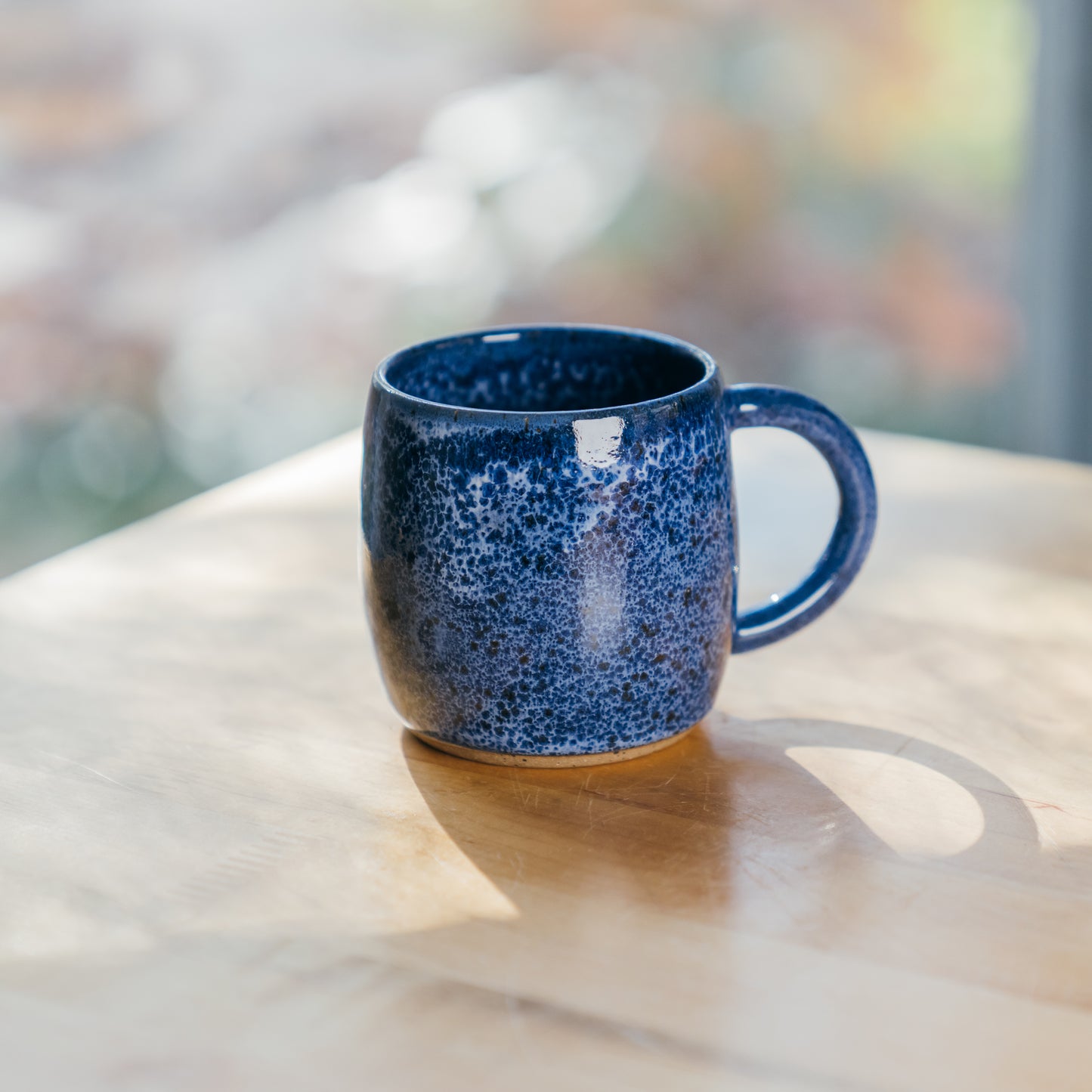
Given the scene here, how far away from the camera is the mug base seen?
0.58 m

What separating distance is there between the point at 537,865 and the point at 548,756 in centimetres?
7

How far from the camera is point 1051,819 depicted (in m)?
0.55

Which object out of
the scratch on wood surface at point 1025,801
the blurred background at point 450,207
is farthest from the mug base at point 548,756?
the blurred background at point 450,207

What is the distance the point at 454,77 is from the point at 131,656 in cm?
197

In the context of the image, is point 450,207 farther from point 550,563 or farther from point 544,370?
point 550,563

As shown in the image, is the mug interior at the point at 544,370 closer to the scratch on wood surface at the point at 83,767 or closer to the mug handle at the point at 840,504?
the mug handle at the point at 840,504

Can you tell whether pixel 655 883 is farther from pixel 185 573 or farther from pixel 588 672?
pixel 185 573

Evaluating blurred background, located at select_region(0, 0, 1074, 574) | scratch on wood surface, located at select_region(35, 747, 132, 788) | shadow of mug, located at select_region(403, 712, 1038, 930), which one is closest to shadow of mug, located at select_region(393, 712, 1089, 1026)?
shadow of mug, located at select_region(403, 712, 1038, 930)

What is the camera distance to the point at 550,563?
1.76 feet

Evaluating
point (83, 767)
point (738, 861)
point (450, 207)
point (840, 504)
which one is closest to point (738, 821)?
point (738, 861)

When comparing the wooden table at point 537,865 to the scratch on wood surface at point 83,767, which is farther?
the scratch on wood surface at point 83,767

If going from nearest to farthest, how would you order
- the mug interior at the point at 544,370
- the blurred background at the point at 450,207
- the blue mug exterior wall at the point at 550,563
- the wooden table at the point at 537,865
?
the wooden table at the point at 537,865
the blue mug exterior wall at the point at 550,563
the mug interior at the point at 544,370
the blurred background at the point at 450,207

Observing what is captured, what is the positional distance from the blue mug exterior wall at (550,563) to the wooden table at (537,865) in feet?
0.12

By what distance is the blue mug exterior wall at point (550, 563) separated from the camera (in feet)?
1.74
